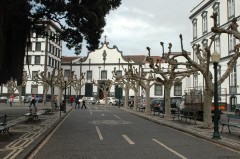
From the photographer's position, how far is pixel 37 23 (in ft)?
62.8

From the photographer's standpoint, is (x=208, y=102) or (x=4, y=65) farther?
(x=208, y=102)

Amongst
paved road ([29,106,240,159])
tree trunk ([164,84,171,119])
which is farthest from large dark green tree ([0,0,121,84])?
tree trunk ([164,84,171,119])

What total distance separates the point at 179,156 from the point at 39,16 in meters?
10.7

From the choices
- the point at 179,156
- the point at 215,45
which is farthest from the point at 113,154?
the point at 215,45

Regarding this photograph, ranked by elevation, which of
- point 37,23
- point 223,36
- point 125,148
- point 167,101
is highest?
point 223,36

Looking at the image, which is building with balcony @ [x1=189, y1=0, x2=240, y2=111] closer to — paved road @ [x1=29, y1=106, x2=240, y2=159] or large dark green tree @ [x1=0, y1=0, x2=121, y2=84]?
large dark green tree @ [x1=0, y1=0, x2=121, y2=84]

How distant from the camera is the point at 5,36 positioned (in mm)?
16312

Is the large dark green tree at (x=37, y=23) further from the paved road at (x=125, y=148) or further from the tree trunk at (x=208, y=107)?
the tree trunk at (x=208, y=107)

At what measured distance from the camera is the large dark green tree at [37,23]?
15970 mm

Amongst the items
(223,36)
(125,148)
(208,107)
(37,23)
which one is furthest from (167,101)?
(223,36)

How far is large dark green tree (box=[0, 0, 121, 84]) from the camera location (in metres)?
16.0

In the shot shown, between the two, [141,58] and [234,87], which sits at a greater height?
[141,58]

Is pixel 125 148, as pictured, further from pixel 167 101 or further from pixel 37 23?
pixel 167 101

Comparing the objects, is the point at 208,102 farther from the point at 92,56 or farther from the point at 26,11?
the point at 92,56
